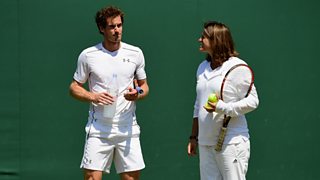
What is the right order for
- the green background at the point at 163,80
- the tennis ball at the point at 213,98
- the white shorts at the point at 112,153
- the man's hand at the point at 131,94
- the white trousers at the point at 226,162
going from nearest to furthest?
the tennis ball at the point at 213,98
the white trousers at the point at 226,162
the man's hand at the point at 131,94
the white shorts at the point at 112,153
the green background at the point at 163,80

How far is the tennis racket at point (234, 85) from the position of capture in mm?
5113

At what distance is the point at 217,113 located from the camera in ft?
16.9

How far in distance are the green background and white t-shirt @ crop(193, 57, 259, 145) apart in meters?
1.18

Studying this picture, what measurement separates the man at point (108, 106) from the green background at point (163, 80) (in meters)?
0.77

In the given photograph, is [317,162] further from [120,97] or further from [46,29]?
[46,29]

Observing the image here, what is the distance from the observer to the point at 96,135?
5.48 meters

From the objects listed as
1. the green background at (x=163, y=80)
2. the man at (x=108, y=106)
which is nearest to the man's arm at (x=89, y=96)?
the man at (x=108, y=106)

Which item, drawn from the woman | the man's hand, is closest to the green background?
the man's hand

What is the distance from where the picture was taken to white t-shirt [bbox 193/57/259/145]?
5090 millimetres

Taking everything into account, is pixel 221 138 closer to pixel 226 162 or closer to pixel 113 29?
pixel 226 162

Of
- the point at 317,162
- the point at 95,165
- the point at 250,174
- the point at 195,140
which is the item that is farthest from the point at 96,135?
the point at 317,162

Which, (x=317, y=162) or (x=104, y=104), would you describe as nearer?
(x=104, y=104)

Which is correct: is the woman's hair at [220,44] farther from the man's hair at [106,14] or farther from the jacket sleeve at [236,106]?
the man's hair at [106,14]

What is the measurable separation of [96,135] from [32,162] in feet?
3.48
